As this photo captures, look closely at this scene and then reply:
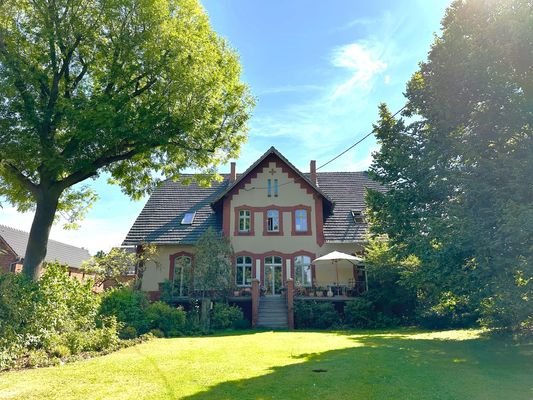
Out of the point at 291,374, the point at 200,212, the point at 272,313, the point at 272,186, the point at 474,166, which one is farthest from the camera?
the point at 200,212

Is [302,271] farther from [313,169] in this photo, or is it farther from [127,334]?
[127,334]

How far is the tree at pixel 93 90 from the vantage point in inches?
486

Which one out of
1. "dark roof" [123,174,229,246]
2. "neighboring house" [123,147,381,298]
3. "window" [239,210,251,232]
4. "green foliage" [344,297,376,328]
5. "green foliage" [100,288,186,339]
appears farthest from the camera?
"window" [239,210,251,232]

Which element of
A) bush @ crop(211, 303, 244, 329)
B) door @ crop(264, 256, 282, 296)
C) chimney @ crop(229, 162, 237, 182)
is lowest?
bush @ crop(211, 303, 244, 329)

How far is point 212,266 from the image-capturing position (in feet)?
67.7

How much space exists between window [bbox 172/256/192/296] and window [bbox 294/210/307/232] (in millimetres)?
7061

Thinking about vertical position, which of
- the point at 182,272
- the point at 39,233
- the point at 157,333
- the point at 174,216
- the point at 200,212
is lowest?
the point at 157,333

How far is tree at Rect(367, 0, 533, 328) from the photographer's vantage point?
956 centimetres

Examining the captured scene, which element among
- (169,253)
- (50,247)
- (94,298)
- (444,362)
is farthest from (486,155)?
(50,247)

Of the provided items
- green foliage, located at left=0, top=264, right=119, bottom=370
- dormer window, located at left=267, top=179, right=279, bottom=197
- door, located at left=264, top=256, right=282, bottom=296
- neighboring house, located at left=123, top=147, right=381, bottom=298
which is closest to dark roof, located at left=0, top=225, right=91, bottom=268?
neighboring house, located at left=123, top=147, right=381, bottom=298

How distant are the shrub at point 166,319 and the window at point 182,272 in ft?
19.5

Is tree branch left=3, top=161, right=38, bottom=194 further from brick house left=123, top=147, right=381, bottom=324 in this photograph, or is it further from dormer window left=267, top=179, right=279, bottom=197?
dormer window left=267, top=179, right=279, bottom=197

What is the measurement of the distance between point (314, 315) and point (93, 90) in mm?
14419

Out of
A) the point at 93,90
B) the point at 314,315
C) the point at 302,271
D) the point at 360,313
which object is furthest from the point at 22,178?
the point at 360,313
